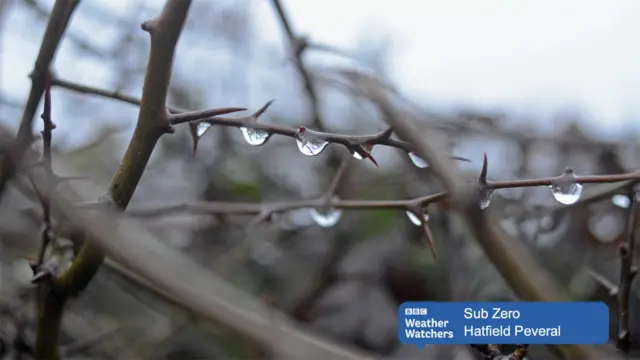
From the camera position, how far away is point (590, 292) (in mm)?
712

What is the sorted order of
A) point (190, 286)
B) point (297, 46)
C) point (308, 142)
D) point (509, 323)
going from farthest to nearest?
1. point (297, 46)
2. point (509, 323)
3. point (308, 142)
4. point (190, 286)

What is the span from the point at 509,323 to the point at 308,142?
286 millimetres

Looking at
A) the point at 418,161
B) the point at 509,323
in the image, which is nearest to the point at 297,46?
the point at 418,161

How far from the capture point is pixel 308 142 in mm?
390

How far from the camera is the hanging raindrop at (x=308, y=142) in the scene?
370 mm

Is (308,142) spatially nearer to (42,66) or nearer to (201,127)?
(201,127)

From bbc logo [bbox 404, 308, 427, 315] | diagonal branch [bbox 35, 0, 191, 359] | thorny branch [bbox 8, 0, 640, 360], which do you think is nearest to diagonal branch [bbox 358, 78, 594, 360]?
thorny branch [bbox 8, 0, 640, 360]

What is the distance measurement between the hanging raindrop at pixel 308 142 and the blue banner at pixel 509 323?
22cm

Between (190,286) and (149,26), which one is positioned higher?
(149,26)

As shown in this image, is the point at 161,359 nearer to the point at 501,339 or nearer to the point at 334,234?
the point at 334,234

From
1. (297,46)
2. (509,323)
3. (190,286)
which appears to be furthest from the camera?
(297,46)

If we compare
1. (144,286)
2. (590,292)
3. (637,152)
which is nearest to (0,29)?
(144,286)

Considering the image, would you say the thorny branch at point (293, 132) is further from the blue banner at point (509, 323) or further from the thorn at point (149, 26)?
the blue banner at point (509, 323)

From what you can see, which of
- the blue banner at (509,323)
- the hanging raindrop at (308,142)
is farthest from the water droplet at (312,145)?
the blue banner at (509,323)
